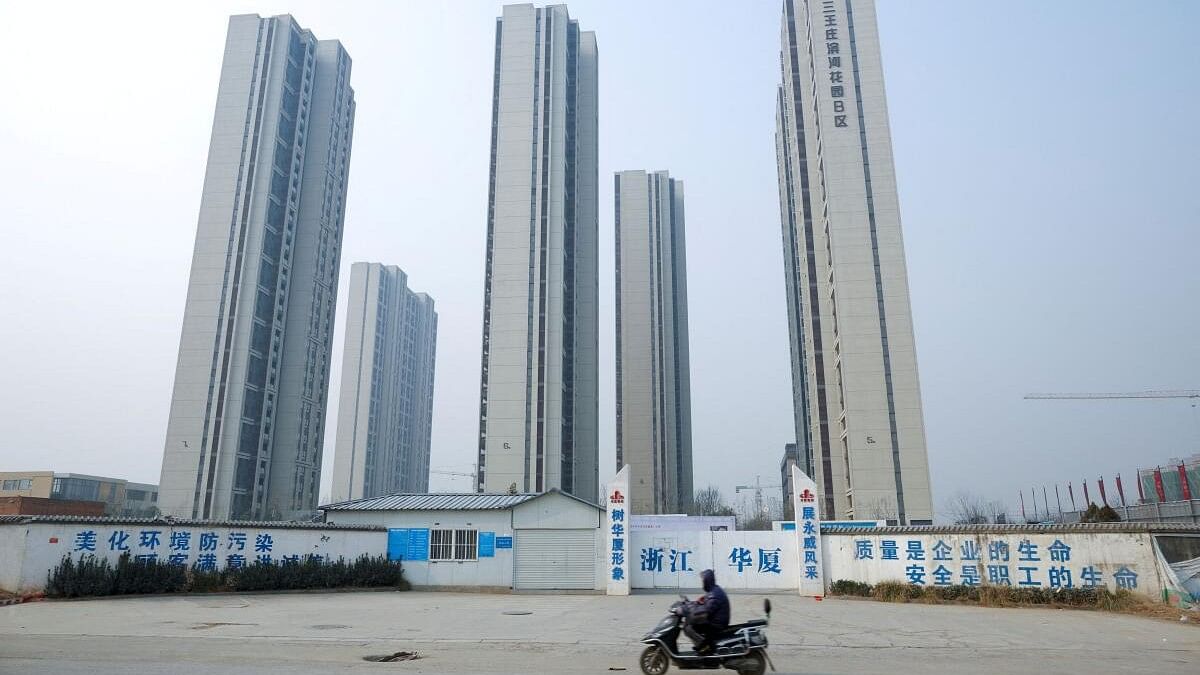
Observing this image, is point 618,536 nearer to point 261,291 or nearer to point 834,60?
point 834,60

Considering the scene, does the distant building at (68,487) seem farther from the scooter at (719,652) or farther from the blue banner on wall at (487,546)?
the scooter at (719,652)

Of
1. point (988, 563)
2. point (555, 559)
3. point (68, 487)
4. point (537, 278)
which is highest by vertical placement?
point (537, 278)

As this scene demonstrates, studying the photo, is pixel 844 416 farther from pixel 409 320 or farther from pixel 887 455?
pixel 409 320

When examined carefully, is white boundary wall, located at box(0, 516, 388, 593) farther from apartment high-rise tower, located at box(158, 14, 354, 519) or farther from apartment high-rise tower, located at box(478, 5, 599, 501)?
apartment high-rise tower, located at box(158, 14, 354, 519)

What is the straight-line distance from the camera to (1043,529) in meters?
18.2

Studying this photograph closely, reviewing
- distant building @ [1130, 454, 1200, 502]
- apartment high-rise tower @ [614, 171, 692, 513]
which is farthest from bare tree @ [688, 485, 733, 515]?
distant building @ [1130, 454, 1200, 502]

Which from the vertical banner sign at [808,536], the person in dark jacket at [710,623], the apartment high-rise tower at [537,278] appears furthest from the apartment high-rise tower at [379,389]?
the person in dark jacket at [710,623]

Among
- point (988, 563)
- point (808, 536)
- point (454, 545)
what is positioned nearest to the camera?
point (988, 563)

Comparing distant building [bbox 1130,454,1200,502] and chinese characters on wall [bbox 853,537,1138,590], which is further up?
distant building [bbox 1130,454,1200,502]

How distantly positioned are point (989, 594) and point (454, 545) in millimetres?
16275

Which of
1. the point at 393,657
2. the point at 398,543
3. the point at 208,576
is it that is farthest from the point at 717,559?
the point at 393,657

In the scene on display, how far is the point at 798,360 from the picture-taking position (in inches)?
2987

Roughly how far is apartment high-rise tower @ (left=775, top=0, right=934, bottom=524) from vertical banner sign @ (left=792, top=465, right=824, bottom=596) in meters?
27.0

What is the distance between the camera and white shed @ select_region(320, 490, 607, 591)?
24859 millimetres
